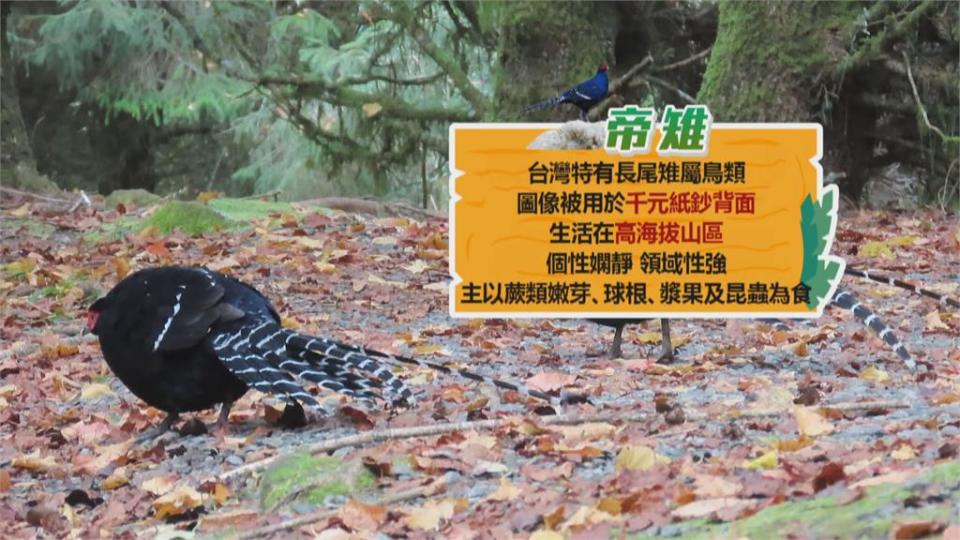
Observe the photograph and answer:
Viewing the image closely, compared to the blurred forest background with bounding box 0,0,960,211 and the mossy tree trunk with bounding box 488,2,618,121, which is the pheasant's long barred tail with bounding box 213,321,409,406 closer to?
the blurred forest background with bounding box 0,0,960,211

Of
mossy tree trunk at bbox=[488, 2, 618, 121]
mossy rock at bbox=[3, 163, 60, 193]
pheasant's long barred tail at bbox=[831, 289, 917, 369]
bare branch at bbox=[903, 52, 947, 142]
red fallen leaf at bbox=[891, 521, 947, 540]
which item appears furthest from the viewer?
mossy rock at bbox=[3, 163, 60, 193]

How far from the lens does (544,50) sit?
14508 mm

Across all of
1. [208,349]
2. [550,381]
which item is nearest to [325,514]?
[208,349]

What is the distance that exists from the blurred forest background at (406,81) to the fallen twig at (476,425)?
8210mm

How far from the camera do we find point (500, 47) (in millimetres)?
14719

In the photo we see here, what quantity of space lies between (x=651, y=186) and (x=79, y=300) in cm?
515

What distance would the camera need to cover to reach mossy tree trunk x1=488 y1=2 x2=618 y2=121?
14.4 meters

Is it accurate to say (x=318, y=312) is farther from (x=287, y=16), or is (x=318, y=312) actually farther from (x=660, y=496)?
(x=287, y=16)

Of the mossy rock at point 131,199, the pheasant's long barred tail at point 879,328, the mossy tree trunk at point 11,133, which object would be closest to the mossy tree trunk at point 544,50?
the mossy rock at point 131,199

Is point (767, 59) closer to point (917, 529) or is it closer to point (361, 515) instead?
point (361, 515)

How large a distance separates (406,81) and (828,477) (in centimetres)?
1372

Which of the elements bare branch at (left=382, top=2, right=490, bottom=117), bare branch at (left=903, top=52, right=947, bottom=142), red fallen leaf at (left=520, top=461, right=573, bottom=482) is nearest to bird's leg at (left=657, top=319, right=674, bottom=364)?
red fallen leaf at (left=520, top=461, right=573, bottom=482)

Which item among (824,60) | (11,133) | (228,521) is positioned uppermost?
(824,60)

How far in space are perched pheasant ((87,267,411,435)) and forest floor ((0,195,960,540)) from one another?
0.66ft
